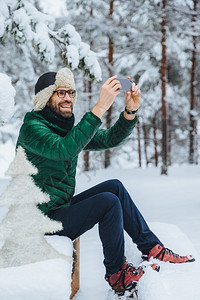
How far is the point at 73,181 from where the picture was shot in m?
2.89

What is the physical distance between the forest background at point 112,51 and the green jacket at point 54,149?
292 centimetres

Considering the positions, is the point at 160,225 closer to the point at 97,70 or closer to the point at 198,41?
the point at 97,70

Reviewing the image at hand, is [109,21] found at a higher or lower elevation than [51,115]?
higher

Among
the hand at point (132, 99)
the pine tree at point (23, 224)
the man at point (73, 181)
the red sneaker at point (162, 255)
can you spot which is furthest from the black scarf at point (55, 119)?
the red sneaker at point (162, 255)

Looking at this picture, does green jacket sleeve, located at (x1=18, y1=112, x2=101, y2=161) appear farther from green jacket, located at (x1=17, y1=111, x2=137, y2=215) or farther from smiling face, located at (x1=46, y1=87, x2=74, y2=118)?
smiling face, located at (x1=46, y1=87, x2=74, y2=118)

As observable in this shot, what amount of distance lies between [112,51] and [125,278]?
469 inches

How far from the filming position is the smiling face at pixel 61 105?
2885 mm

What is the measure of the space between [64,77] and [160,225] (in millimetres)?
2300

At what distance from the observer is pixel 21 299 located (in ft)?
6.77

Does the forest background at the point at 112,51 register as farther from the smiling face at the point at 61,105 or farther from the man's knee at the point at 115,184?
the man's knee at the point at 115,184

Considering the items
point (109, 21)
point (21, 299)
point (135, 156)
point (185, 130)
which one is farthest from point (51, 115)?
point (135, 156)

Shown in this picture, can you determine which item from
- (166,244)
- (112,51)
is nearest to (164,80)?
(112,51)

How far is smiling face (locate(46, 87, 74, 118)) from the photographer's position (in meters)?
2.88

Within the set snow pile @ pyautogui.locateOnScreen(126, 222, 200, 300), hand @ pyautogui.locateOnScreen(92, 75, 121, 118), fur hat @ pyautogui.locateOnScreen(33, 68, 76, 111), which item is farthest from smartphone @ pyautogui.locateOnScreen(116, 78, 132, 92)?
snow pile @ pyautogui.locateOnScreen(126, 222, 200, 300)
